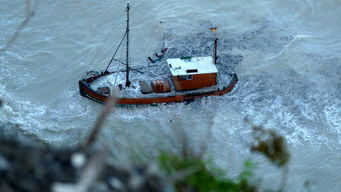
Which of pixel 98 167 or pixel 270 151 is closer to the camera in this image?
pixel 98 167

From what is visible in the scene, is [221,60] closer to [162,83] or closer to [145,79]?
[162,83]

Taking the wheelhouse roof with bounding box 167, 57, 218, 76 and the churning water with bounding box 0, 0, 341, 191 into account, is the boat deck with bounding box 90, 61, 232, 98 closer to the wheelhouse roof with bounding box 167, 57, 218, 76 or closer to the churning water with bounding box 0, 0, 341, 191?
the churning water with bounding box 0, 0, 341, 191

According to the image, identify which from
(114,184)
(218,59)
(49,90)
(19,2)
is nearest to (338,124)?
(218,59)

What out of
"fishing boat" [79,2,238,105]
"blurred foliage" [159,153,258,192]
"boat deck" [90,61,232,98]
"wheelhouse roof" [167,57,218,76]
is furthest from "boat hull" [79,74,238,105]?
"blurred foliage" [159,153,258,192]

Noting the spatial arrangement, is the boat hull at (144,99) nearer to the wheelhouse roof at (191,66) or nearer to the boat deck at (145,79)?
the boat deck at (145,79)

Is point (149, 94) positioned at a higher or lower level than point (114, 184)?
lower

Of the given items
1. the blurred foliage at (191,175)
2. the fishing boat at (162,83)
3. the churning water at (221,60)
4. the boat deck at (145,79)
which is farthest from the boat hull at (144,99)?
the blurred foliage at (191,175)

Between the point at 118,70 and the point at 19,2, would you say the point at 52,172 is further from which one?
the point at 19,2
